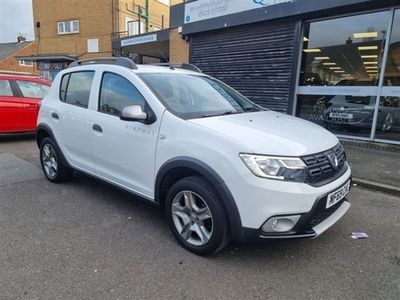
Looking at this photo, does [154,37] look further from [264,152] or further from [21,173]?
[264,152]

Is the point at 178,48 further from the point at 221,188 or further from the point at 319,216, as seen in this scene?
the point at 319,216

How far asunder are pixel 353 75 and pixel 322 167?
578 cm

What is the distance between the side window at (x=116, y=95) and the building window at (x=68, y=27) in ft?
68.0

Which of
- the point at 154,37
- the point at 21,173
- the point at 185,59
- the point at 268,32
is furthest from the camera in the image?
the point at 154,37

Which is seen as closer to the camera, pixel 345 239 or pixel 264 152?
pixel 264 152

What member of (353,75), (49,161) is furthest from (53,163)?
(353,75)

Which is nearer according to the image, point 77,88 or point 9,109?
point 77,88

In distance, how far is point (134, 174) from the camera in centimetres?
354

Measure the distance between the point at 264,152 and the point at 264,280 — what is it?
1.03 metres

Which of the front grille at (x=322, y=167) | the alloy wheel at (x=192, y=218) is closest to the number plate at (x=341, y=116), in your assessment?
the front grille at (x=322, y=167)

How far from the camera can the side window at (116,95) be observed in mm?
3550

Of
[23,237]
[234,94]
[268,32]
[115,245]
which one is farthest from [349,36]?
[23,237]

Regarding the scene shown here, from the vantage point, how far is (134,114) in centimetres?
317

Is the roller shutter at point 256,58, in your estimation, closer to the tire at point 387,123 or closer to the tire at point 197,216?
the tire at point 387,123
